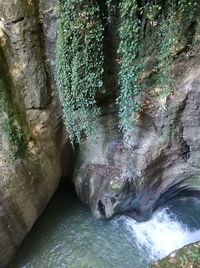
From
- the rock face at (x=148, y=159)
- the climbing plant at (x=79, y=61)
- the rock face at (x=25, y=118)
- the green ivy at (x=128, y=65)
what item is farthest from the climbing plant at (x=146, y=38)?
the rock face at (x=25, y=118)

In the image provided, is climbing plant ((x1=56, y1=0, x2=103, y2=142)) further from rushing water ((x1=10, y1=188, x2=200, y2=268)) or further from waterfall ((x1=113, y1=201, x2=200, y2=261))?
waterfall ((x1=113, y1=201, x2=200, y2=261))

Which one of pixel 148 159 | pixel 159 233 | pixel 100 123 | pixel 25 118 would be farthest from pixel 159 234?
pixel 25 118

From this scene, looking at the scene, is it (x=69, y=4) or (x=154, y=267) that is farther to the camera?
(x=154, y=267)

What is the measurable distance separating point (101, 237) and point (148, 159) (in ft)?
6.46

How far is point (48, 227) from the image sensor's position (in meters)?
7.45

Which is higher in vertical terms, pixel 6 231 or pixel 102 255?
pixel 6 231

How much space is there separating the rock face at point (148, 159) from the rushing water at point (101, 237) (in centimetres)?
28

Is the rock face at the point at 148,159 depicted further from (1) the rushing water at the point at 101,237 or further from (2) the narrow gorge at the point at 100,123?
(1) the rushing water at the point at 101,237

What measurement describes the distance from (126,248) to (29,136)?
2956 mm

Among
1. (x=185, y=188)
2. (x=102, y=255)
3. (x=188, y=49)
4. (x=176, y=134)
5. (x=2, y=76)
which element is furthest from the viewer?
(x=185, y=188)

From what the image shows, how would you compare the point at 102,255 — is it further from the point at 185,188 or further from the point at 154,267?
the point at 185,188

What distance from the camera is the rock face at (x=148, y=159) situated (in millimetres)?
6059

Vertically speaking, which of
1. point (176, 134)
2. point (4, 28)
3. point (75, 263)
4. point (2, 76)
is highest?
point (4, 28)

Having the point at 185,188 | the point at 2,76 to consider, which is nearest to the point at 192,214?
the point at 185,188
